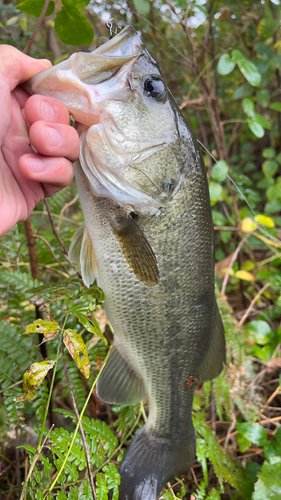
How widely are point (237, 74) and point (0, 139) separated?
3.55 meters

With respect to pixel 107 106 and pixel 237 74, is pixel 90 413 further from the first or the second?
pixel 237 74

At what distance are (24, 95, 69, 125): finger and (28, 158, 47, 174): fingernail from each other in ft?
0.36

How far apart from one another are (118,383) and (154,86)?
121cm

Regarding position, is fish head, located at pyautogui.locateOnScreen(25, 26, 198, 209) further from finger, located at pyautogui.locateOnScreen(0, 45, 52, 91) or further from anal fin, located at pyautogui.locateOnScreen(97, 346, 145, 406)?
anal fin, located at pyautogui.locateOnScreen(97, 346, 145, 406)

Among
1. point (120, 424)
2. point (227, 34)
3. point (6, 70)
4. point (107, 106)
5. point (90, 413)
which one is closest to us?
point (6, 70)

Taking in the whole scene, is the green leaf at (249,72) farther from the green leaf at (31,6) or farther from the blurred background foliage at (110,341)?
the green leaf at (31,6)

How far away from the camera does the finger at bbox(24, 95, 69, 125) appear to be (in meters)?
0.95

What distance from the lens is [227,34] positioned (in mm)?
3520

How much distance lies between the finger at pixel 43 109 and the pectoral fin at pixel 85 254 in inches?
18.6

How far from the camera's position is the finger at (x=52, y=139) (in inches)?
37.2

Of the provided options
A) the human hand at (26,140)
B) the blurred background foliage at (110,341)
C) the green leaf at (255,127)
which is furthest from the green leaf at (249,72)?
the human hand at (26,140)

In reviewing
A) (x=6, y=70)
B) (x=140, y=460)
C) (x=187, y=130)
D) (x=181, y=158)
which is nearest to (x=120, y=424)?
(x=140, y=460)

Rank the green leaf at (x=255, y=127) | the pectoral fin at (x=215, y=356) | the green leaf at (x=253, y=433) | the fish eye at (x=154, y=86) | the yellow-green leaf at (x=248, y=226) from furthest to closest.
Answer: the yellow-green leaf at (x=248, y=226)
the green leaf at (x=255, y=127)
the green leaf at (x=253, y=433)
the pectoral fin at (x=215, y=356)
the fish eye at (x=154, y=86)

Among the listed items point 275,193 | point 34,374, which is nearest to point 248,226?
point 275,193
